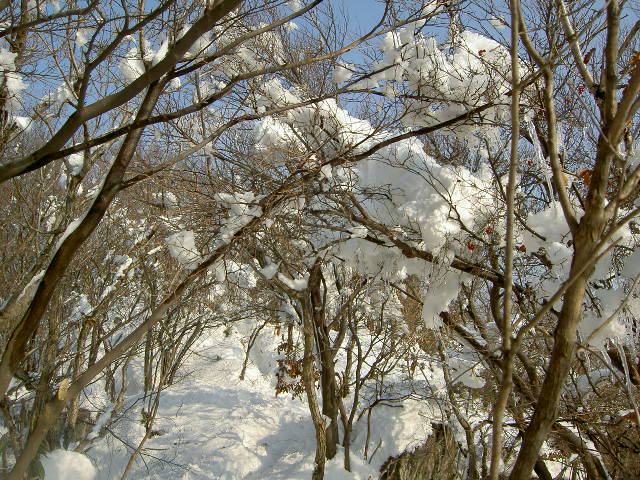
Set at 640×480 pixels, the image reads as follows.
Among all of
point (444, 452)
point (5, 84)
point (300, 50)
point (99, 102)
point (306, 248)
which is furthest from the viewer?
point (444, 452)

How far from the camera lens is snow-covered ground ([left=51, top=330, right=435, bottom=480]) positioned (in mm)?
9766

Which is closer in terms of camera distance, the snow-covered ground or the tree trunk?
the tree trunk

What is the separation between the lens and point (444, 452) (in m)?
9.71

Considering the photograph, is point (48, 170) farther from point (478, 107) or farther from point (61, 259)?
point (478, 107)

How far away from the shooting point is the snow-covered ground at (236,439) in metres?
9.77

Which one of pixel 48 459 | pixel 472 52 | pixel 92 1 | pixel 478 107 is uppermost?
pixel 472 52

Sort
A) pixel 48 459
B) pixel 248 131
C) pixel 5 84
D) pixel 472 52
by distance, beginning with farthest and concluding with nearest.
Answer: pixel 248 131, pixel 472 52, pixel 5 84, pixel 48 459

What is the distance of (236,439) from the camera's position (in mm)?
10719

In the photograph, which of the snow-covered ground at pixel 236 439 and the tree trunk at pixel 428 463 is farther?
the snow-covered ground at pixel 236 439

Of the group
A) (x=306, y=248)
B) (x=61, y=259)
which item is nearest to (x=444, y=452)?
(x=306, y=248)

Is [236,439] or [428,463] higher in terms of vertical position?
[428,463]

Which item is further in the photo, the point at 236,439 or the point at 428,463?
the point at 236,439

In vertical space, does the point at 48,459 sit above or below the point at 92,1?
below

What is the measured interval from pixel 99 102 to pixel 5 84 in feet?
5.80
